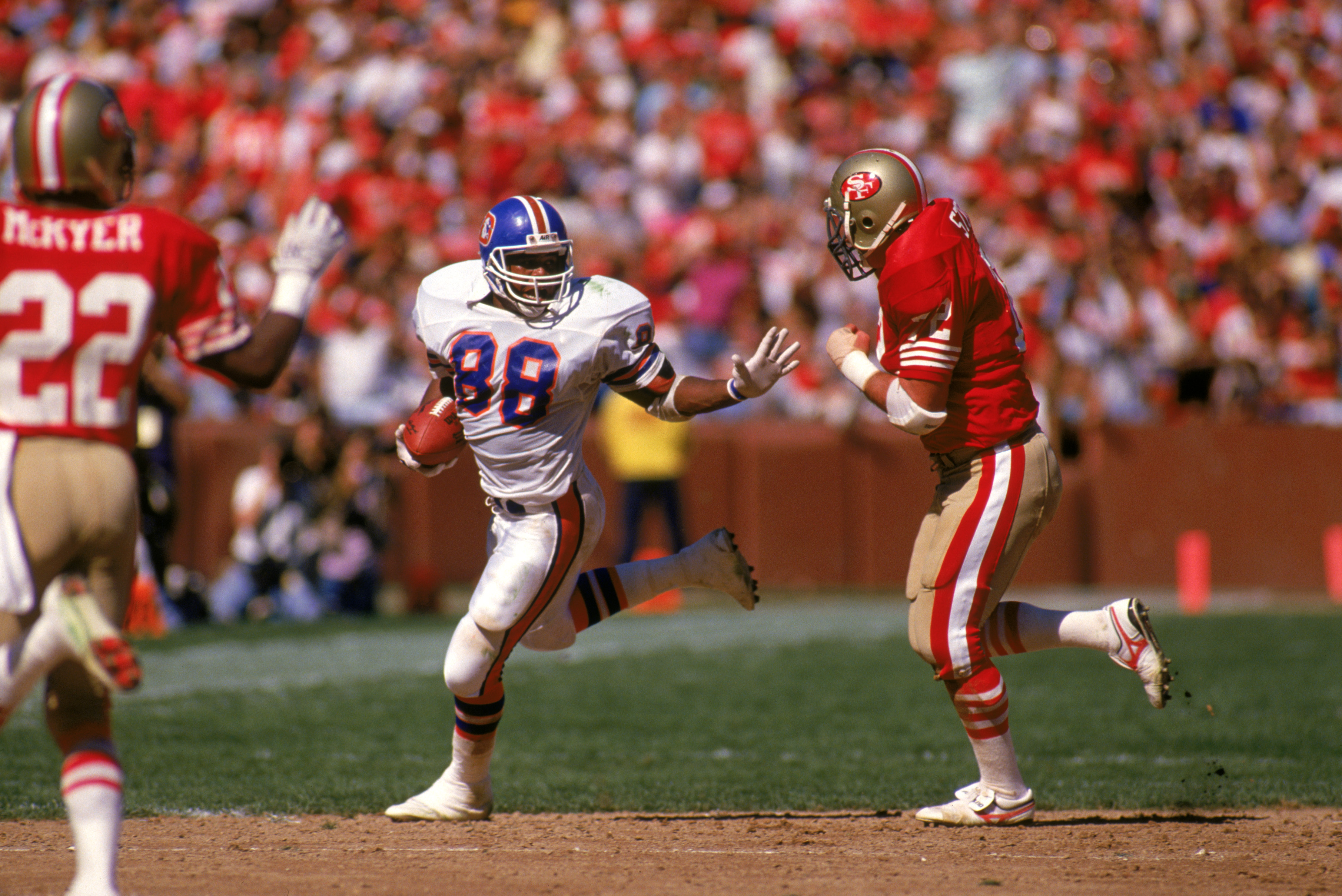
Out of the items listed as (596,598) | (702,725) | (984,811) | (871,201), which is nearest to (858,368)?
(871,201)

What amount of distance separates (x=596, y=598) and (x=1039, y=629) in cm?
153

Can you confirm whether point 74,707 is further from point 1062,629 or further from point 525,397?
point 1062,629

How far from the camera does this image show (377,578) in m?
11.8

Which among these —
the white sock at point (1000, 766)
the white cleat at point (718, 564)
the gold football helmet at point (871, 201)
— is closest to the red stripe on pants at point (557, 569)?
the white cleat at point (718, 564)

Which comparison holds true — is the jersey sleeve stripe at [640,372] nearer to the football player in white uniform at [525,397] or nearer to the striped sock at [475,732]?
the football player in white uniform at [525,397]

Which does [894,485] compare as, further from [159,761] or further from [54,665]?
[54,665]

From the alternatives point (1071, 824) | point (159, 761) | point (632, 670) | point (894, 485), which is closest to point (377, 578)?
point (632, 670)

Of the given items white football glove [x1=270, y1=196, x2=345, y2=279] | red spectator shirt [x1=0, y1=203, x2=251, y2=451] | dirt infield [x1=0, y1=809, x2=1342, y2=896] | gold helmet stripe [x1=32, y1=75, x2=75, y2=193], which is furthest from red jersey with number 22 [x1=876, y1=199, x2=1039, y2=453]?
gold helmet stripe [x1=32, y1=75, x2=75, y2=193]

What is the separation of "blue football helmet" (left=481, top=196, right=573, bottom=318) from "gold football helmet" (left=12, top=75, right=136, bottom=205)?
1496mm

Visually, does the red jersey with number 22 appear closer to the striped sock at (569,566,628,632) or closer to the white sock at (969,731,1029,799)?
the white sock at (969,731,1029,799)

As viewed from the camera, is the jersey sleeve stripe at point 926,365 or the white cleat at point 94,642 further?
the jersey sleeve stripe at point 926,365

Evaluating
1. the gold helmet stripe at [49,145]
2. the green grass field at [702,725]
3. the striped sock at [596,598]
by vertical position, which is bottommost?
the green grass field at [702,725]

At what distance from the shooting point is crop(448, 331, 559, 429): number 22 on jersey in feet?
16.4

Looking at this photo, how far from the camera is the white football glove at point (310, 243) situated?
3848 millimetres
